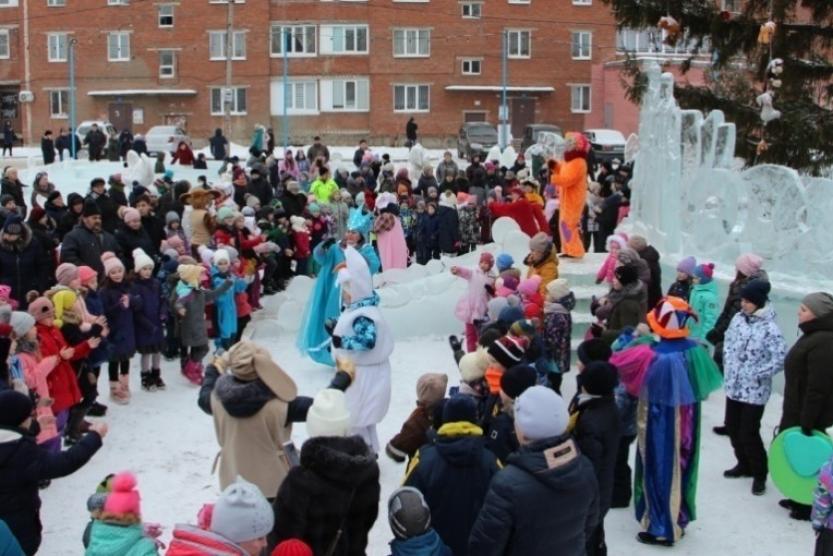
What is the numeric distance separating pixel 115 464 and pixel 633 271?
4417 mm

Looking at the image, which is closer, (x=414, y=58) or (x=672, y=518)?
(x=672, y=518)

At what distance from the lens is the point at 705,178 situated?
38.8ft

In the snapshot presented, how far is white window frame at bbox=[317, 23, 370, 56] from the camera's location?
49.0 metres

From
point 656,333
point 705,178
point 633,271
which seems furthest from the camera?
point 705,178

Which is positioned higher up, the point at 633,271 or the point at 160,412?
the point at 633,271

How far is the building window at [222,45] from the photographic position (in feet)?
161

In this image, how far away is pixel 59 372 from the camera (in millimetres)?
7781

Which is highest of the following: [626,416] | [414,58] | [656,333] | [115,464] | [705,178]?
[414,58]

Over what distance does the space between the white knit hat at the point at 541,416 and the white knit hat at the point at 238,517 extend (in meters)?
1.20

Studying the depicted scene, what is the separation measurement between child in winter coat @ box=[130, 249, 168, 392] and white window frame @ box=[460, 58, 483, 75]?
40747 mm

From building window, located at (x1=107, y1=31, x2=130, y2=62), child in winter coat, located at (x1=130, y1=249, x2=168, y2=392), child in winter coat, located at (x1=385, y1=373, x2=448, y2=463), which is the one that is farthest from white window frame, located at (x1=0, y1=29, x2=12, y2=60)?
child in winter coat, located at (x1=385, y1=373, x2=448, y2=463)

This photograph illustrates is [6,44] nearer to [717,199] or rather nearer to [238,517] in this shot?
[717,199]

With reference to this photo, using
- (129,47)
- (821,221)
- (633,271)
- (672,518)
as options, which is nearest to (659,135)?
(821,221)

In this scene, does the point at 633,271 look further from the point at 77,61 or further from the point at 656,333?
the point at 77,61
